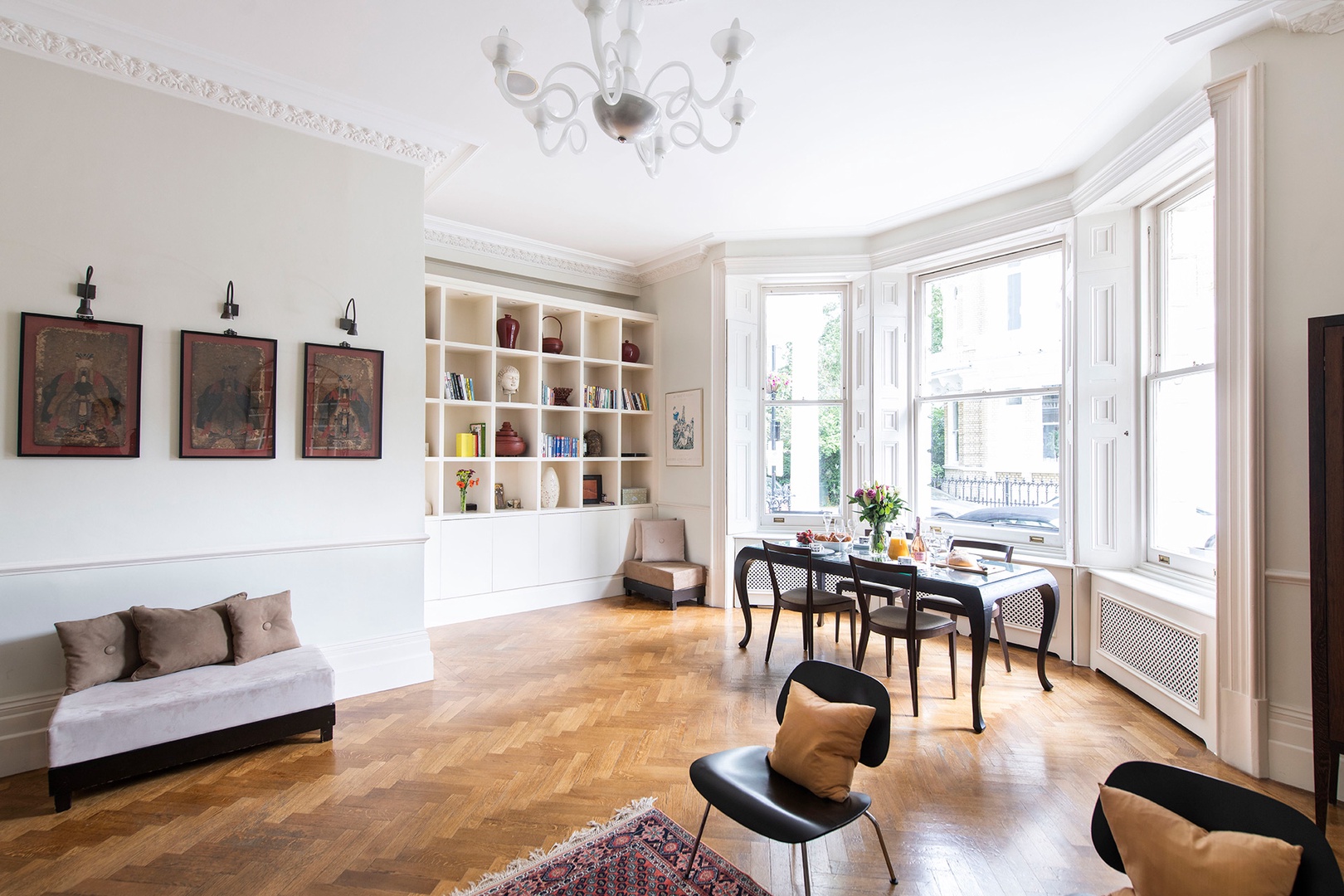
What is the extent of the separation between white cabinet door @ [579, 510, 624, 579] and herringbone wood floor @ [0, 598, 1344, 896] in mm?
1984

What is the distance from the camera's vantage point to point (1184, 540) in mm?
3730

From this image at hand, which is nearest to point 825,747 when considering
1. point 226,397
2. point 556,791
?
point 556,791

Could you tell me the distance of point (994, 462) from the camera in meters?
4.99

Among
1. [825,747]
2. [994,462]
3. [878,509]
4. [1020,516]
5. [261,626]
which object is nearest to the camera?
[825,747]

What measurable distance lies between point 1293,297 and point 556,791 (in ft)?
12.2

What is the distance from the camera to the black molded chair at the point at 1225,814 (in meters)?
1.32

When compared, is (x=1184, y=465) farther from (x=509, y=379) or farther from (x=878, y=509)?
(x=509, y=379)

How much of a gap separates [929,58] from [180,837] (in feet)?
14.7

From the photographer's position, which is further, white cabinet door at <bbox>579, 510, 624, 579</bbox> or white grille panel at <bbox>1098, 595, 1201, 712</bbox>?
white cabinet door at <bbox>579, 510, 624, 579</bbox>

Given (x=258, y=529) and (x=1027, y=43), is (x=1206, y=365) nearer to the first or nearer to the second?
(x=1027, y=43)

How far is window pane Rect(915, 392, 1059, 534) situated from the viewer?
4.71m

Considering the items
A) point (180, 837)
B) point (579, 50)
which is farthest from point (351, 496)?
point (579, 50)

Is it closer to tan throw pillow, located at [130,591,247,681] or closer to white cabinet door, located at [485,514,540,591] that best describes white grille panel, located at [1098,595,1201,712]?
white cabinet door, located at [485,514,540,591]

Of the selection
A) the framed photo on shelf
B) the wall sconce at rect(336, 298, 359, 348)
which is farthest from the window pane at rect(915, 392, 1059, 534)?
the wall sconce at rect(336, 298, 359, 348)
